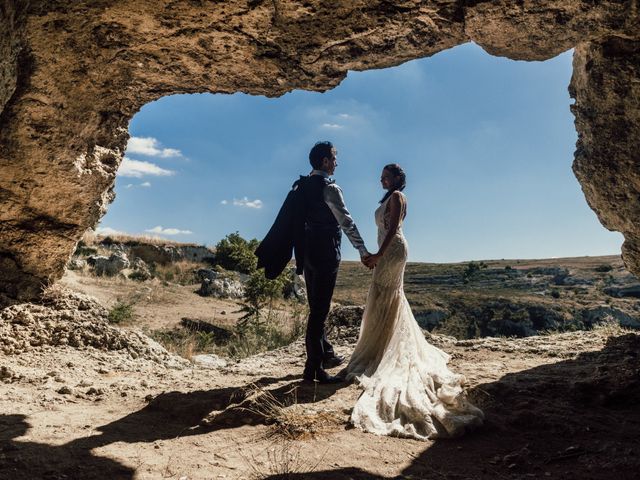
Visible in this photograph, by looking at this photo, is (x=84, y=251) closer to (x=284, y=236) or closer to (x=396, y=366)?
(x=284, y=236)

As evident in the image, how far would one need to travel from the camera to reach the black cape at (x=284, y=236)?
5480 millimetres

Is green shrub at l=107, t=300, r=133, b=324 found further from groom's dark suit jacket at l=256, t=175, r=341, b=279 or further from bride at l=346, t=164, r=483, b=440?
bride at l=346, t=164, r=483, b=440

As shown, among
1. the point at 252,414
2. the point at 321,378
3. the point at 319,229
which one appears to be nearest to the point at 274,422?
the point at 252,414

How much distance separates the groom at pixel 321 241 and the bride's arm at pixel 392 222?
211mm

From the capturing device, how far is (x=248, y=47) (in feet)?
16.3

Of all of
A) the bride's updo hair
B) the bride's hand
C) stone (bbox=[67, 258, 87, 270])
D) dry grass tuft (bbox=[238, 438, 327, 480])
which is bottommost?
dry grass tuft (bbox=[238, 438, 327, 480])

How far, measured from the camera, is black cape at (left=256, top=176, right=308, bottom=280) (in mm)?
5480

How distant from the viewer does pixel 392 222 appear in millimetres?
5641

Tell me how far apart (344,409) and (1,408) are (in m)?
3.20

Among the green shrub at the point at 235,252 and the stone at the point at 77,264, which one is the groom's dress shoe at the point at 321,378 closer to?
the green shrub at the point at 235,252

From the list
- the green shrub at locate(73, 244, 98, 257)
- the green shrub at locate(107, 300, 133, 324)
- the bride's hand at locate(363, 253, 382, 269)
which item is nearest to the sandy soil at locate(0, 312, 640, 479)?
the bride's hand at locate(363, 253, 382, 269)

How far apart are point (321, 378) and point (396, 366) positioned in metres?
0.89

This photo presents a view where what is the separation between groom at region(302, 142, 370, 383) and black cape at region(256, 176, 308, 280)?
0.07 meters

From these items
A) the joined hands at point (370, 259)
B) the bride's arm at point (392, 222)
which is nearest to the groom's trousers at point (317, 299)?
the joined hands at point (370, 259)
